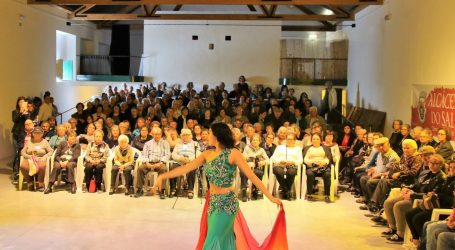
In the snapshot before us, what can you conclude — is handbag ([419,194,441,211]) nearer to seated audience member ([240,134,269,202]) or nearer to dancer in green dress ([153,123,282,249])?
dancer in green dress ([153,123,282,249])

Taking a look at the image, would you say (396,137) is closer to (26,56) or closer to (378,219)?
(378,219)

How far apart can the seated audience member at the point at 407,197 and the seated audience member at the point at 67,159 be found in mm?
4572

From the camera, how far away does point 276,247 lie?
439 cm

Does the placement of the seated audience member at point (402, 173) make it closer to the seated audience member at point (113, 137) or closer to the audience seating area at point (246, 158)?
the audience seating area at point (246, 158)

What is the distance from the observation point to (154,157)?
8.02 m

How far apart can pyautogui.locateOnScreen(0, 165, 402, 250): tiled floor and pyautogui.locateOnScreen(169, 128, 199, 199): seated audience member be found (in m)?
0.33

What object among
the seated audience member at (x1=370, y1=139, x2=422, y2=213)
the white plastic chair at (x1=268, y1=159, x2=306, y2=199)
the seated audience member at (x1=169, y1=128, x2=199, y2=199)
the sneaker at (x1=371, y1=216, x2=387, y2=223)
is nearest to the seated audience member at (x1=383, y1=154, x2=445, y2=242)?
the seated audience member at (x1=370, y1=139, x2=422, y2=213)

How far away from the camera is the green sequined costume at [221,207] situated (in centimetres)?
380

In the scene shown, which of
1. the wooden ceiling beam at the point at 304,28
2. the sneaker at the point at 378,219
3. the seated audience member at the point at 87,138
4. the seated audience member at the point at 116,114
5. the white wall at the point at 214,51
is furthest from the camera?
the wooden ceiling beam at the point at 304,28

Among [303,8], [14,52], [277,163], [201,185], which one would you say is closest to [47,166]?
[201,185]

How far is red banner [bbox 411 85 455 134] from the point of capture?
7777 millimetres

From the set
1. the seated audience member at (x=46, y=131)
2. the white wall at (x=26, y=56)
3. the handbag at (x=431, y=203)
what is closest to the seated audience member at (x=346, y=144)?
the handbag at (x=431, y=203)

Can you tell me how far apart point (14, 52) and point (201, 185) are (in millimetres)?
5708

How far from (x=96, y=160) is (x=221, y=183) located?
15.3 ft
